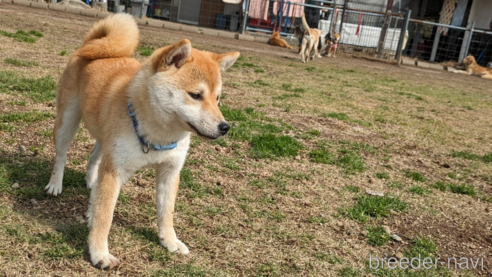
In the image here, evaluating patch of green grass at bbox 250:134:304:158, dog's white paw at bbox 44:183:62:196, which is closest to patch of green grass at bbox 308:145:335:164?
patch of green grass at bbox 250:134:304:158

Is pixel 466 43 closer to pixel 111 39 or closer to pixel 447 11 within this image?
pixel 447 11

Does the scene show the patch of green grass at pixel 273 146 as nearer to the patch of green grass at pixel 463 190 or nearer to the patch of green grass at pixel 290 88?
the patch of green grass at pixel 463 190

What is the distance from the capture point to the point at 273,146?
5301mm

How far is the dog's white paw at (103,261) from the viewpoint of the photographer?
Answer: 267 cm

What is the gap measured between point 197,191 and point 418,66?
1872 centimetres

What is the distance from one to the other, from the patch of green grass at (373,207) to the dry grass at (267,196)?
0.02 meters

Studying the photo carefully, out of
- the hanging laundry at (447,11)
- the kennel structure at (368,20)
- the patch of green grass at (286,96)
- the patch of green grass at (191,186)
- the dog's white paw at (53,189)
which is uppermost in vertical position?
the hanging laundry at (447,11)

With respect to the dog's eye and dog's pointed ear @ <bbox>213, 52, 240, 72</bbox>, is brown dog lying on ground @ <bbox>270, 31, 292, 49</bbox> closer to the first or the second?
dog's pointed ear @ <bbox>213, 52, 240, 72</bbox>

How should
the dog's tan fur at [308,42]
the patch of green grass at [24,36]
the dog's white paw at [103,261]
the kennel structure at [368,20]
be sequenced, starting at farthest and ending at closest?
1. the kennel structure at [368,20]
2. the dog's tan fur at [308,42]
3. the patch of green grass at [24,36]
4. the dog's white paw at [103,261]

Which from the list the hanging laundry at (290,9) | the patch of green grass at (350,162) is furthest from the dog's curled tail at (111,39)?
the hanging laundry at (290,9)

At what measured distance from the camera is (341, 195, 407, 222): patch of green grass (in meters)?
3.97

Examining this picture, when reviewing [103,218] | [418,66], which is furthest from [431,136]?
[418,66]

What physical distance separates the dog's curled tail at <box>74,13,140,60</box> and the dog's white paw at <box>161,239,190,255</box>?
5.23 ft

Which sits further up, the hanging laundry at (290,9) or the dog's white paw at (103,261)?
the hanging laundry at (290,9)
